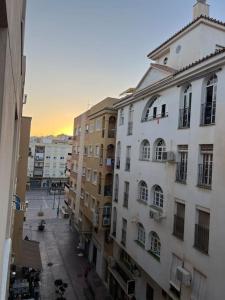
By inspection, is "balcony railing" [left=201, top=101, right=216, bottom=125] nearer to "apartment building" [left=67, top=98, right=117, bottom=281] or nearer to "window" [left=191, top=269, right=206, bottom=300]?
"window" [left=191, top=269, right=206, bottom=300]

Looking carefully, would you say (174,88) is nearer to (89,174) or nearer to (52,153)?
(89,174)

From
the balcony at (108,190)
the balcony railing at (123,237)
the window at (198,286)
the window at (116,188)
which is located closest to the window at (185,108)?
the window at (198,286)

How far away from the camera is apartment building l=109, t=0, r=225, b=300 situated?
11.9 m

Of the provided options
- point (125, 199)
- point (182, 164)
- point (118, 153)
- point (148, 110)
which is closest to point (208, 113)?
point (182, 164)

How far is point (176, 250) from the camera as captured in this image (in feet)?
46.0

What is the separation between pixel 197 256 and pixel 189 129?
5707 millimetres

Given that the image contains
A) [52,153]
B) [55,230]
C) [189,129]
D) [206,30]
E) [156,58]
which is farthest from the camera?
[52,153]

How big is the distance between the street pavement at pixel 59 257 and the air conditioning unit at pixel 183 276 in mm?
11486

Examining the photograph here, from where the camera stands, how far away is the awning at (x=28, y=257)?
56.0 ft

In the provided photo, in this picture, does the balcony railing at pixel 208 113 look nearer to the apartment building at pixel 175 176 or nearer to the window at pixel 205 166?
the apartment building at pixel 175 176

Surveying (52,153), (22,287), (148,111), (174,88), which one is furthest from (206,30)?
(52,153)

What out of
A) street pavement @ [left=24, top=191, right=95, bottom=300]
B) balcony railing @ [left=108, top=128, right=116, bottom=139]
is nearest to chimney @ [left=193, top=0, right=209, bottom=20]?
balcony railing @ [left=108, top=128, right=116, bottom=139]

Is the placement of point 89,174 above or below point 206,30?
below

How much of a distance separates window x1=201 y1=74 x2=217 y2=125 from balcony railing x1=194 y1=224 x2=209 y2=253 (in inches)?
179
